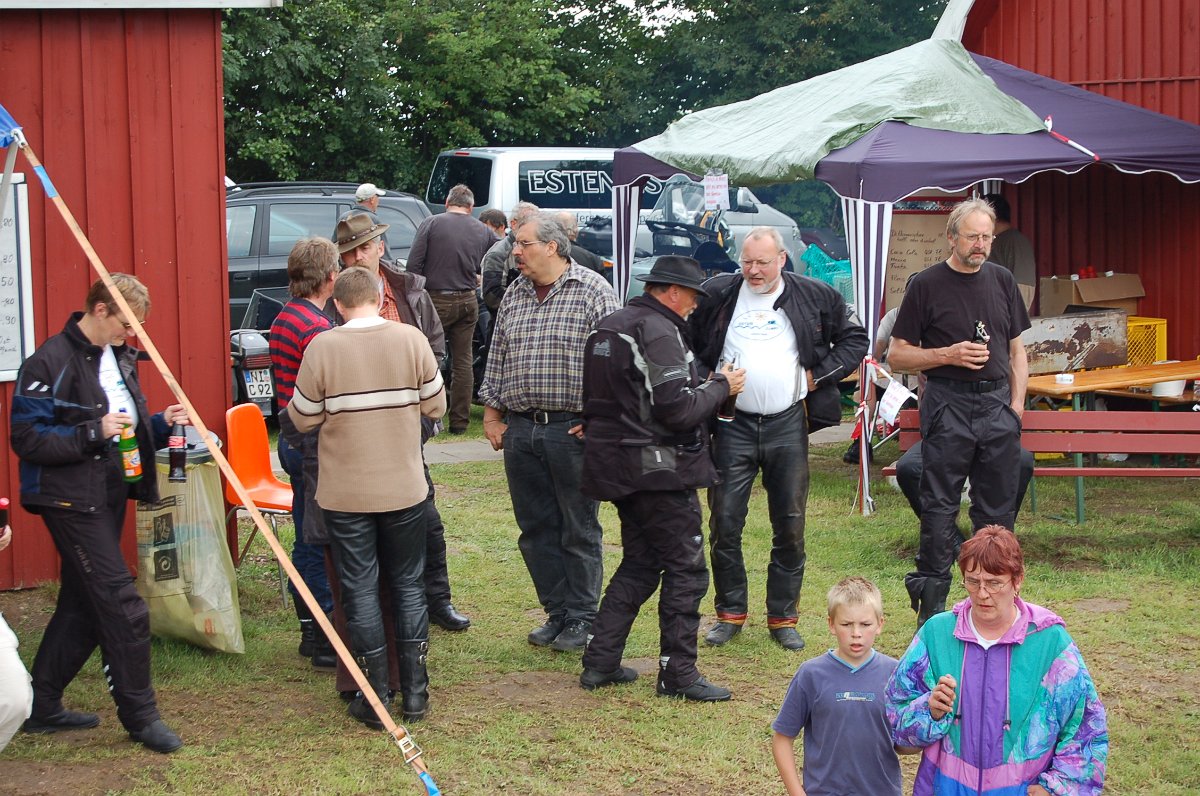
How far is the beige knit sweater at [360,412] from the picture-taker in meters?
5.09

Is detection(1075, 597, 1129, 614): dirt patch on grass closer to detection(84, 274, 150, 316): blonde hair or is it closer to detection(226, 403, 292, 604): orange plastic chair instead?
detection(226, 403, 292, 604): orange plastic chair

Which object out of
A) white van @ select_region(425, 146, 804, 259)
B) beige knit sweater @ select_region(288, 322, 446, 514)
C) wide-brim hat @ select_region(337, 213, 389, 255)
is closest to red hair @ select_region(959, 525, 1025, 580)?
beige knit sweater @ select_region(288, 322, 446, 514)

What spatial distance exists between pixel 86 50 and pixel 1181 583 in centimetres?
604

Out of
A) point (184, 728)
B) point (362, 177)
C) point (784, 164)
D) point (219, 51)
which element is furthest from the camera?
point (362, 177)

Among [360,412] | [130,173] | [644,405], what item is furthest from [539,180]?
[360,412]

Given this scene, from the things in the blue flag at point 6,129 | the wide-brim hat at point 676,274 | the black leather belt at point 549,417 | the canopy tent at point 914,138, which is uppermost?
the canopy tent at point 914,138

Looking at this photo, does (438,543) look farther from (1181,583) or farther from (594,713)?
(1181,583)

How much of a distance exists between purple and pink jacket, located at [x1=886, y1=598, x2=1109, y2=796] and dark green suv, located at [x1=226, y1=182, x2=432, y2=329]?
32.4 feet

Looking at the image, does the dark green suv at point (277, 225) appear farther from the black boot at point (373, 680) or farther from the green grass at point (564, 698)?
the black boot at point (373, 680)

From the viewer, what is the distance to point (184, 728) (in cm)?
532

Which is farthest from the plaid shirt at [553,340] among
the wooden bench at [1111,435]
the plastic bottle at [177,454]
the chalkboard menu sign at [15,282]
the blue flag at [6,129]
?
the wooden bench at [1111,435]

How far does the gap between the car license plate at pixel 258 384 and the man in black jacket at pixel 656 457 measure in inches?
239

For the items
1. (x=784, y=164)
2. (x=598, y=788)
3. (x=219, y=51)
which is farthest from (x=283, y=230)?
(x=598, y=788)

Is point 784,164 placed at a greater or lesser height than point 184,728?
greater
